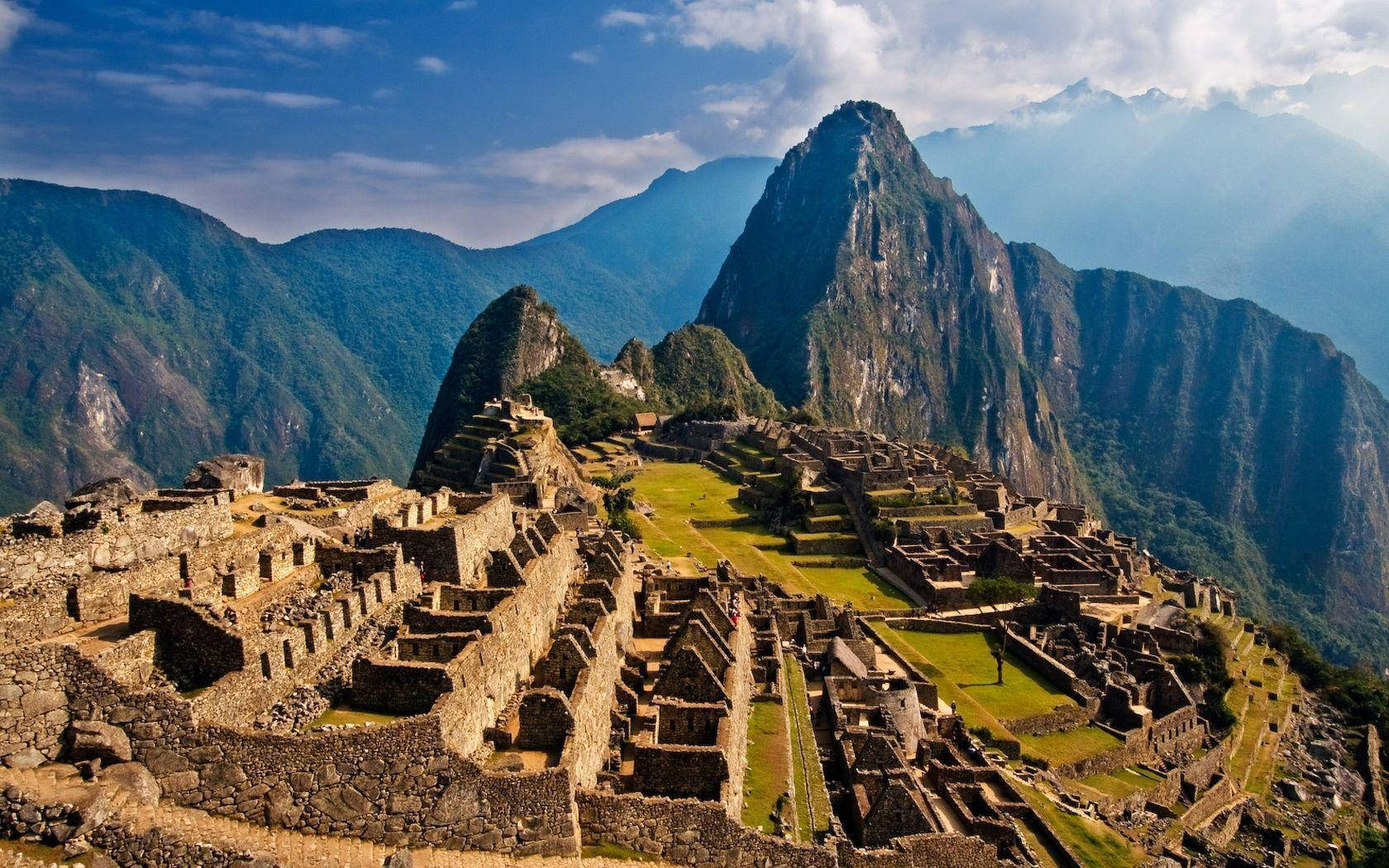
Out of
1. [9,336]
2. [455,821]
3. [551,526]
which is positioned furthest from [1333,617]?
[9,336]

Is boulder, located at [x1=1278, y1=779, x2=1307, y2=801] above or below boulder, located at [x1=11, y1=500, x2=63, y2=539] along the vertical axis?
below

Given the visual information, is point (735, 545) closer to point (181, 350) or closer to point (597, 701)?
point (597, 701)

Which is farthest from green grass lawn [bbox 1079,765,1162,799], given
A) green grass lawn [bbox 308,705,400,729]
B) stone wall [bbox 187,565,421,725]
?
green grass lawn [bbox 308,705,400,729]

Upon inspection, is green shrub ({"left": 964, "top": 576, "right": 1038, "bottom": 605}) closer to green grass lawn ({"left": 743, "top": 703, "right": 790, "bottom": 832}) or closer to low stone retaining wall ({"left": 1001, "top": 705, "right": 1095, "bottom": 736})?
low stone retaining wall ({"left": 1001, "top": 705, "right": 1095, "bottom": 736})

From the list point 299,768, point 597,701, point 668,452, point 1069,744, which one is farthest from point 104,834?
point 668,452

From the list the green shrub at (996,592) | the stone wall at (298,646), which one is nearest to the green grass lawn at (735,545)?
the green shrub at (996,592)

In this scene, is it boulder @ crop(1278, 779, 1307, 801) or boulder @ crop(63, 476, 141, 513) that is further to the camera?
boulder @ crop(1278, 779, 1307, 801)
